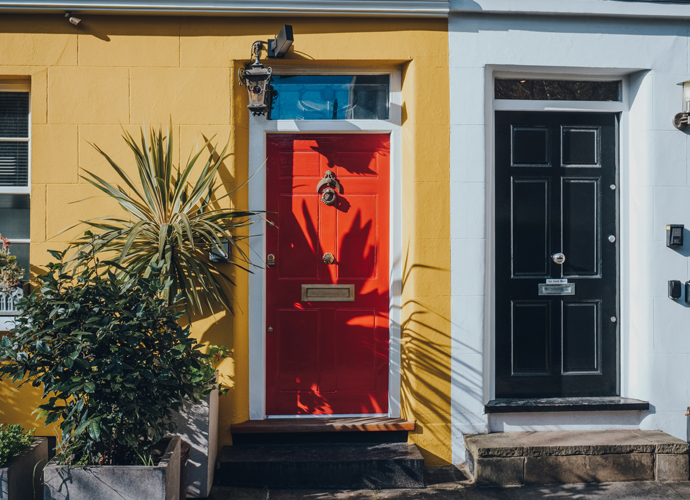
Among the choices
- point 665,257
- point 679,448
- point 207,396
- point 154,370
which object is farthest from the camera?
point 665,257

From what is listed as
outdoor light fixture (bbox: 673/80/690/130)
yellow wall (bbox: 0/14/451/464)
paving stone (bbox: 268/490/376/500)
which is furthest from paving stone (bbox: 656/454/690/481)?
outdoor light fixture (bbox: 673/80/690/130)

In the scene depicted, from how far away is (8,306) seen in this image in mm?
3953

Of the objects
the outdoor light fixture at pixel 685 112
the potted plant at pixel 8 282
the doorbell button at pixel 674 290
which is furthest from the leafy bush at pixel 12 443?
the outdoor light fixture at pixel 685 112

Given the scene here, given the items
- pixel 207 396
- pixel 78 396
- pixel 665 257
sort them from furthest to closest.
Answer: pixel 665 257
pixel 207 396
pixel 78 396

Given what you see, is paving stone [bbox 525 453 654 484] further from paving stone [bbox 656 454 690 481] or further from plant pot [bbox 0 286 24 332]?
plant pot [bbox 0 286 24 332]

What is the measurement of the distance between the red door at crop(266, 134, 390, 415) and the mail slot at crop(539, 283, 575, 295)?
1.17 meters

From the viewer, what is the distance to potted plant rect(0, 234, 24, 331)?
375 cm

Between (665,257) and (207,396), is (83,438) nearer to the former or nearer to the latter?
(207,396)

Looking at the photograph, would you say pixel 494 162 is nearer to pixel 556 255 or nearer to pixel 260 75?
pixel 556 255

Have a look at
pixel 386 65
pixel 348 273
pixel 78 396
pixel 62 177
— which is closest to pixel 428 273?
pixel 348 273

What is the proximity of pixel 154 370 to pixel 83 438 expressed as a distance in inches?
19.8

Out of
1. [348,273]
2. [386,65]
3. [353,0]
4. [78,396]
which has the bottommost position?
[78,396]

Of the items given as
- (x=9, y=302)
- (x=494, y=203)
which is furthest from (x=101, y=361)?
(x=494, y=203)

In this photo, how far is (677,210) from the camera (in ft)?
13.4
